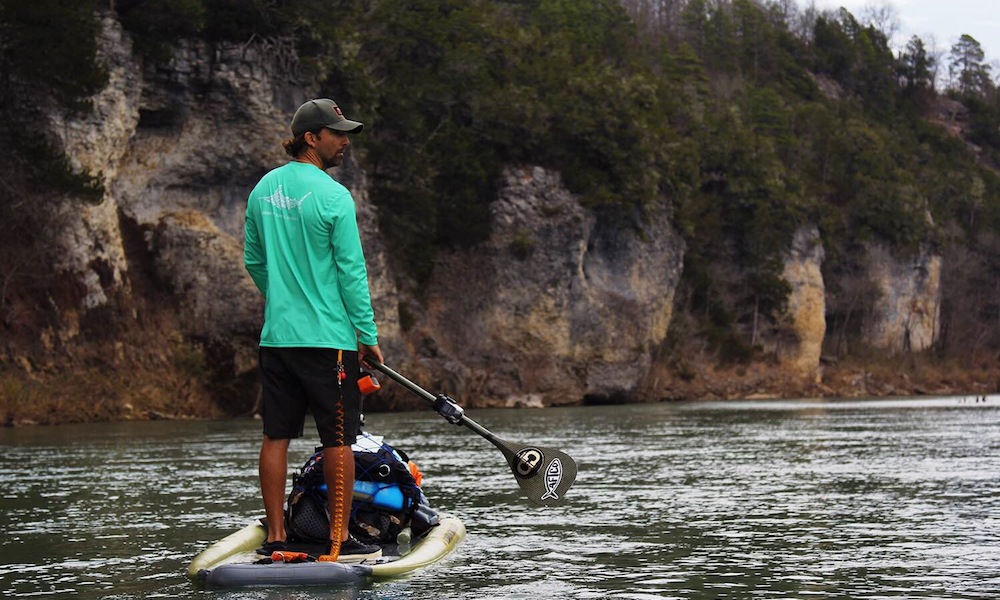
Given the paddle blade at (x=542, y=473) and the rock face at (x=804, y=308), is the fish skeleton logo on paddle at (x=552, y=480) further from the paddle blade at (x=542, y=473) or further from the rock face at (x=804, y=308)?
the rock face at (x=804, y=308)

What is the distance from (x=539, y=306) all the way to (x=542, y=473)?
4255 cm

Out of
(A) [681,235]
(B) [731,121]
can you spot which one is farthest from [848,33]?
(A) [681,235]

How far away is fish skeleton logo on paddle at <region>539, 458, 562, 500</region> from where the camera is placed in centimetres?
804

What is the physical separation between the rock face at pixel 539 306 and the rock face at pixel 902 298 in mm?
27296

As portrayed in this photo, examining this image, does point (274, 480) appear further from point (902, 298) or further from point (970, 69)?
point (970, 69)

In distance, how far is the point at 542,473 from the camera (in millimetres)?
8039

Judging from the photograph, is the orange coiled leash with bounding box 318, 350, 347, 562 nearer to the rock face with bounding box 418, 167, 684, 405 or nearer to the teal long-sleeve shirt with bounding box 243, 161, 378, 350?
the teal long-sleeve shirt with bounding box 243, 161, 378, 350

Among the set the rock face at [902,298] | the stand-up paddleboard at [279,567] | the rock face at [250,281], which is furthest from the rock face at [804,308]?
the stand-up paddleboard at [279,567]

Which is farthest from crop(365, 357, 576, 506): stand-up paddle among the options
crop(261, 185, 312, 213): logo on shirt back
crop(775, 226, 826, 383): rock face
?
crop(775, 226, 826, 383): rock face

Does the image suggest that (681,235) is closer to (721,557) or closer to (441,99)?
(441,99)

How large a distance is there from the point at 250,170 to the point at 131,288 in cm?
562

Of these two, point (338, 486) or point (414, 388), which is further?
point (414, 388)

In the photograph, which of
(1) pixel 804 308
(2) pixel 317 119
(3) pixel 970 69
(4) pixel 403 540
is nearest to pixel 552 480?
(4) pixel 403 540

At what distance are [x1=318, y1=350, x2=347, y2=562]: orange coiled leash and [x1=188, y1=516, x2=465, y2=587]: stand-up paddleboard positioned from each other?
0.22m
